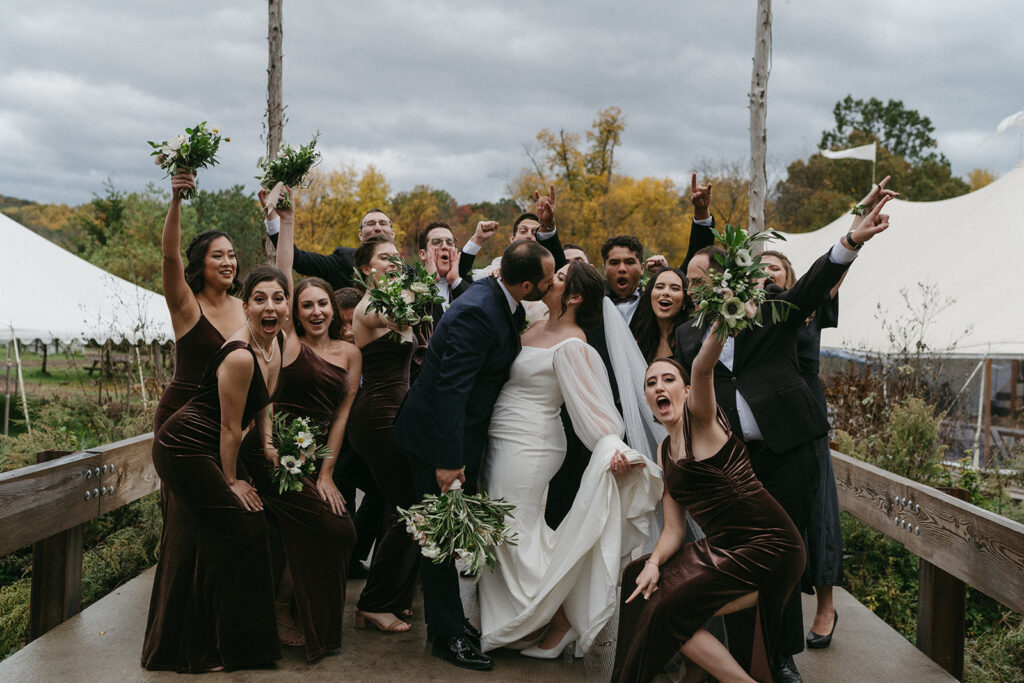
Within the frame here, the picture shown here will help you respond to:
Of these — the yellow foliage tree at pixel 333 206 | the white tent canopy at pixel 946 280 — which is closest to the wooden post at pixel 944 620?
the white tent canopy at pixel 946 280

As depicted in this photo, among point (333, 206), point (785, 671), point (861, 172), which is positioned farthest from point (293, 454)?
point (861, 172)

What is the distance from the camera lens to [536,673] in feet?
13.5

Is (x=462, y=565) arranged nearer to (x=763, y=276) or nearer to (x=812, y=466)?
(x=812, y=466)

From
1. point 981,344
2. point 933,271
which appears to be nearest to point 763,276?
point 981,344

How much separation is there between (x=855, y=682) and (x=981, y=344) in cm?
1104

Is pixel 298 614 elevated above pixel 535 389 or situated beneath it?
situated beneath

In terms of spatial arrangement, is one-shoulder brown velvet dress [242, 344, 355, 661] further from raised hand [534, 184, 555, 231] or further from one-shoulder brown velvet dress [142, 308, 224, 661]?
raised hand [534, 184, 555, 231]

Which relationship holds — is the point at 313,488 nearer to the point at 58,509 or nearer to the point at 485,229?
the point at 58,509

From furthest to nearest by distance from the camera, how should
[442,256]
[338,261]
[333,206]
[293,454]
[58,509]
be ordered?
[333,206] < [338,261] < [442,256] < [58,509] < [293,454]

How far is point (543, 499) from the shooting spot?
179 inches

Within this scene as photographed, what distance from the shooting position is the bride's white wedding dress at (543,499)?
415cm

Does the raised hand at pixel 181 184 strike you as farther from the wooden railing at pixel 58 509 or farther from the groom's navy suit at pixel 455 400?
the wooden railing at pixel 58 509

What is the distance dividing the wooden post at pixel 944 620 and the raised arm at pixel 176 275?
424 centimetres

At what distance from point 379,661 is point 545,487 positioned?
1233mm
